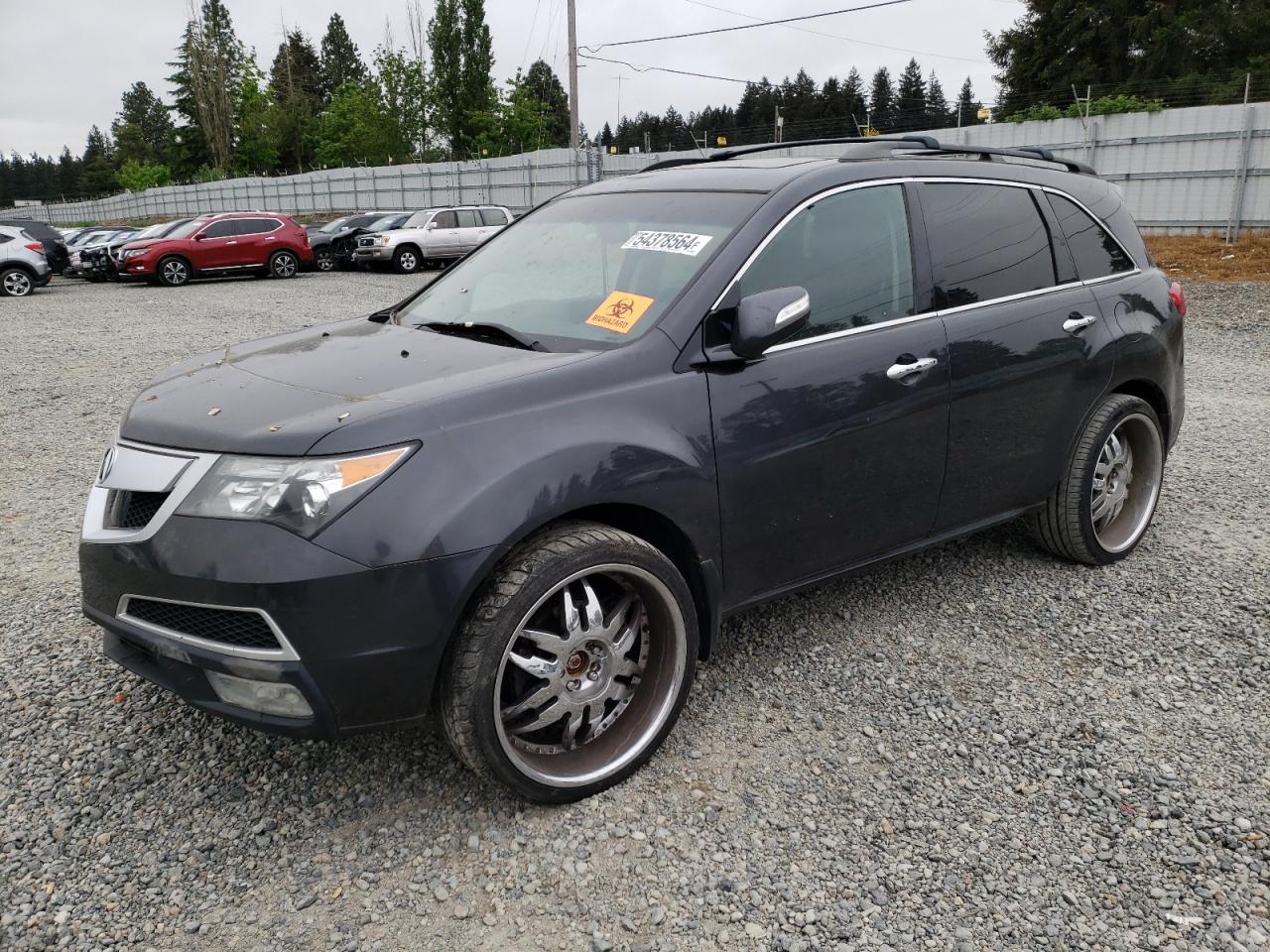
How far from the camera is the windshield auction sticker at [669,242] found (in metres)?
3.23

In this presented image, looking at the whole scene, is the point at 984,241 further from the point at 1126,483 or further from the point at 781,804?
the point at 781,804

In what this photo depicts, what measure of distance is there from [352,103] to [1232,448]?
57.3 m

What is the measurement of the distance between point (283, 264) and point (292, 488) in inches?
882

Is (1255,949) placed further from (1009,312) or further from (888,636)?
(1009,312)

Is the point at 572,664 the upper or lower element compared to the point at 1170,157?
lower

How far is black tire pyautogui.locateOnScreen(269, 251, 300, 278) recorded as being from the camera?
74.9 feet

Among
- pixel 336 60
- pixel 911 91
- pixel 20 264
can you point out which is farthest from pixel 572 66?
pixel 911 91

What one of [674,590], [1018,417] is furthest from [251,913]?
[1018,417]

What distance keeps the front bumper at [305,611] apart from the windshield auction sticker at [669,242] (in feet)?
4.26

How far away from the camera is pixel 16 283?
20.4m

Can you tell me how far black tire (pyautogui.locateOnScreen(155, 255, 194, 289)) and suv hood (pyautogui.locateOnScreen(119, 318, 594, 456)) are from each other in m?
20.6

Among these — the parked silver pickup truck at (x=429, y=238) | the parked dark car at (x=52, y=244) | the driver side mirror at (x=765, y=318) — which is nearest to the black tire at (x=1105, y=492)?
the driver side mirror at (x=765, y=318)

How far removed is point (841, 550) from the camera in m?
3.42

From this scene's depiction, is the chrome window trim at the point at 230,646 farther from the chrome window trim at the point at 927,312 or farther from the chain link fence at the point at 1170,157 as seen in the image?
the chain link fence at the point at 1170,157
